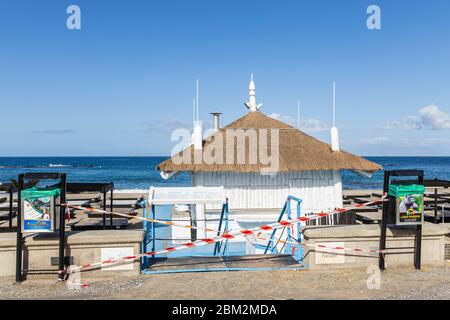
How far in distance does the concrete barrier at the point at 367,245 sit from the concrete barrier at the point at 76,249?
336 cm

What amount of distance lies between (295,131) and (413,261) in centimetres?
899

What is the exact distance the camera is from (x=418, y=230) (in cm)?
800

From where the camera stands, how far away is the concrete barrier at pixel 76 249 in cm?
733

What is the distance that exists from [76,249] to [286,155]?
28.9ft

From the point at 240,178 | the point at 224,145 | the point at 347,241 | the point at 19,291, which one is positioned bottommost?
the point at 19,291

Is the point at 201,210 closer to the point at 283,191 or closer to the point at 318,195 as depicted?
the point at 283,191

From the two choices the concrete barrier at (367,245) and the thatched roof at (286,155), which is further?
the thatched roof at (286,155)

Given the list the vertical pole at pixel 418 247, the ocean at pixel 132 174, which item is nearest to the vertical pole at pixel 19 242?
the vertical pole at pixel 418 247

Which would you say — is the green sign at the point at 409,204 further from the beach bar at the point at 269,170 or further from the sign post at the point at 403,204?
the beach bar at the point at 269,170

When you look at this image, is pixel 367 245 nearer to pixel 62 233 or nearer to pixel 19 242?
pixel 62 233

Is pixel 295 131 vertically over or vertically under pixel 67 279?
over

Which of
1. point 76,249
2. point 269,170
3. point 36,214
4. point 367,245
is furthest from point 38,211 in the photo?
point 269,170

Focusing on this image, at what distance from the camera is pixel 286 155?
14.6m
